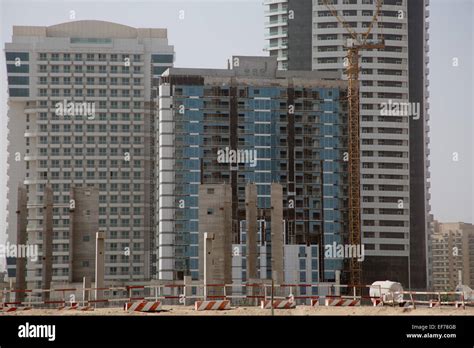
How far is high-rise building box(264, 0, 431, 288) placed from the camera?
181250 mm

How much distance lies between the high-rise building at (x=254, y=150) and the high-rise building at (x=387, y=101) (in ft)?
58.1

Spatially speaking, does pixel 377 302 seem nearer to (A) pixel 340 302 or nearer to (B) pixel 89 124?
(A) pixel 340 302

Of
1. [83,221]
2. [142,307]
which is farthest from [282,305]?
[83,221]

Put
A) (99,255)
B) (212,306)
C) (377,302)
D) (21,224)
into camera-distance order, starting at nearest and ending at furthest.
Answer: (212,306) < (377,302) < (99,255) < (21,224)

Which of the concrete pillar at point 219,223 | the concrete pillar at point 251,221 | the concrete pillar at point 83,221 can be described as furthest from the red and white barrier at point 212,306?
the concrete pillar at point 83,221

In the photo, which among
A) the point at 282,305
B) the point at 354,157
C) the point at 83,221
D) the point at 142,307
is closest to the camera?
the point at 142,307

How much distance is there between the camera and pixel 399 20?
629 ft

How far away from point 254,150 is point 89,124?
36714 millimetres

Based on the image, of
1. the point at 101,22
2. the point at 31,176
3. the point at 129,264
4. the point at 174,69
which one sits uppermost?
the point at 101,22

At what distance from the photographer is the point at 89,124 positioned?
18450 cm

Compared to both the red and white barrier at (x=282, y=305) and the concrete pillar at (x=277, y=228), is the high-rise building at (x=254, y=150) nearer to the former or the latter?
the concrete pillar at (x=277, y=228)
